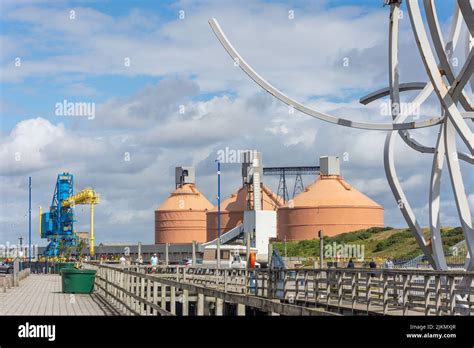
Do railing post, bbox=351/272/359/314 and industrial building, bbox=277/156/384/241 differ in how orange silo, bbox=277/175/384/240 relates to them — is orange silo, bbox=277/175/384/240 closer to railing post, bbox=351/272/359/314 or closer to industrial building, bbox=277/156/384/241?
industrial building, bbox=277/156/384/241

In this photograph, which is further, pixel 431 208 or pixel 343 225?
pixel 343 225

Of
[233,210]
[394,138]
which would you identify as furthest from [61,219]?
[394,138]

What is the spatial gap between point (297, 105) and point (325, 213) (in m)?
85.5

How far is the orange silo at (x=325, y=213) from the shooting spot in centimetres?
10894

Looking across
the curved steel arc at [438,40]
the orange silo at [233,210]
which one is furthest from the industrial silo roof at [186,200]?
the curved steel arc at [438,40]

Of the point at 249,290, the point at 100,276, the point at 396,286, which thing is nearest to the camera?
the point at 396,286

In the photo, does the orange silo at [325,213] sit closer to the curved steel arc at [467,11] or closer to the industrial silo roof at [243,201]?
the industrial silo roof at [243,201]

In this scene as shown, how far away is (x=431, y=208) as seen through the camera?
82.3 feet

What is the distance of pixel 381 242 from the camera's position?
92312 mm

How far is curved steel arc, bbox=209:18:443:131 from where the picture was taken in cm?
2420
